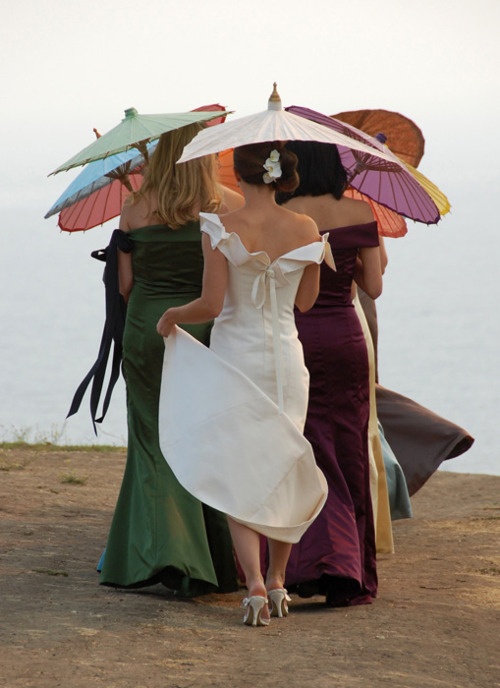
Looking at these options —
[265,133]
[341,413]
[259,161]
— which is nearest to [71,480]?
[341,413]

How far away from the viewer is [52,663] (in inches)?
187

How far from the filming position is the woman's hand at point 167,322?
5641 millimetres

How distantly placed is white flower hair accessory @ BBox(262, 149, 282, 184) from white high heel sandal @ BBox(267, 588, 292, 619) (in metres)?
1.55

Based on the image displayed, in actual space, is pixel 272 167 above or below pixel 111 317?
above

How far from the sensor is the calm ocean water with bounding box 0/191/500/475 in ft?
70.5

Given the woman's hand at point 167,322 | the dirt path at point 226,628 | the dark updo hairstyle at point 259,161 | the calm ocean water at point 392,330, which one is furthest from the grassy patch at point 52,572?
the calm ocean water at point 392,330

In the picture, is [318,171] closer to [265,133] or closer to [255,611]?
[265,133]

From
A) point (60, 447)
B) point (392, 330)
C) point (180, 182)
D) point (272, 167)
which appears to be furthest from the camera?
point (392, 330)

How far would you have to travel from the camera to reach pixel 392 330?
38906mm

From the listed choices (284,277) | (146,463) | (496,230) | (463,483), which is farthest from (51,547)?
(496,230)

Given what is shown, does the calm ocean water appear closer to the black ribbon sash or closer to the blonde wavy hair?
the black ribbon sash

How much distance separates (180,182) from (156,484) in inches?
48.6

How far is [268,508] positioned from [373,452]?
1.48 metres

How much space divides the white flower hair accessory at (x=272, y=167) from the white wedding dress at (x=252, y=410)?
0.25 m
